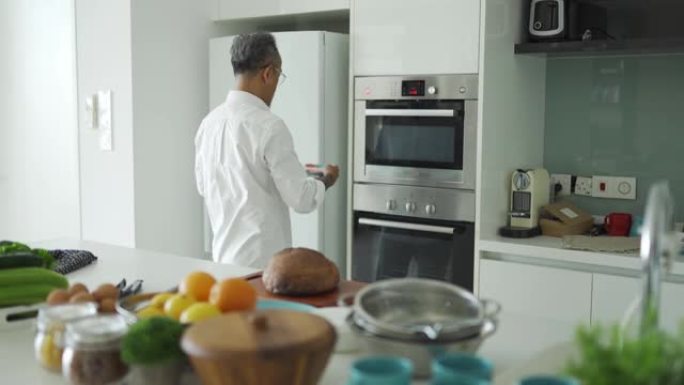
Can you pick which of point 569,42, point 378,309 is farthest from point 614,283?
point 378,309

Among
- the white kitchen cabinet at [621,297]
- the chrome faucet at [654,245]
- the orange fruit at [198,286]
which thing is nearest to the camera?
the chrome faucet at [654,245]

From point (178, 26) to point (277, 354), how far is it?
2876mm

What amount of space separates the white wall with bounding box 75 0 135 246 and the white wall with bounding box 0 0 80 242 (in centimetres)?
35

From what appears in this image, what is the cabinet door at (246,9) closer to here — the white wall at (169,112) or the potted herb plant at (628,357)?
the white wall at (169,112)

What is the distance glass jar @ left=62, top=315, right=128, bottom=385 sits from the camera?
1.12 m

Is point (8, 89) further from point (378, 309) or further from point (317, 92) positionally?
point (378, 309)

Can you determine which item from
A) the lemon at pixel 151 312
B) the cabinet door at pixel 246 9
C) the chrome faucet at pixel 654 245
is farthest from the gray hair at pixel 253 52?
the chrome faucet at pixel 654 245

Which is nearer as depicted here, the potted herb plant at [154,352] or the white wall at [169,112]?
the potted herb plant at [154,352]

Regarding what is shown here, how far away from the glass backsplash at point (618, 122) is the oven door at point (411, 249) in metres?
0.61

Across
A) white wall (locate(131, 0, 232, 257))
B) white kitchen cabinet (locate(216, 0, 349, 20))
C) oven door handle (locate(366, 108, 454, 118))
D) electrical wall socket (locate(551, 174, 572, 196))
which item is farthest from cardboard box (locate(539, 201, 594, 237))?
white wall (locate(131, 0, 232, 257))

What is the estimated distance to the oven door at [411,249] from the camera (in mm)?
2961

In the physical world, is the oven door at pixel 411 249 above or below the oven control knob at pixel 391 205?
below

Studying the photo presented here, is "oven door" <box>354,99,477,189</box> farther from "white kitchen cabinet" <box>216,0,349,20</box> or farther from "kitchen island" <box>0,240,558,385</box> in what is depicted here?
"kitchen island" <box>0,240,558,385</box>

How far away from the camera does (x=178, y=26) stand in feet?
11.7
